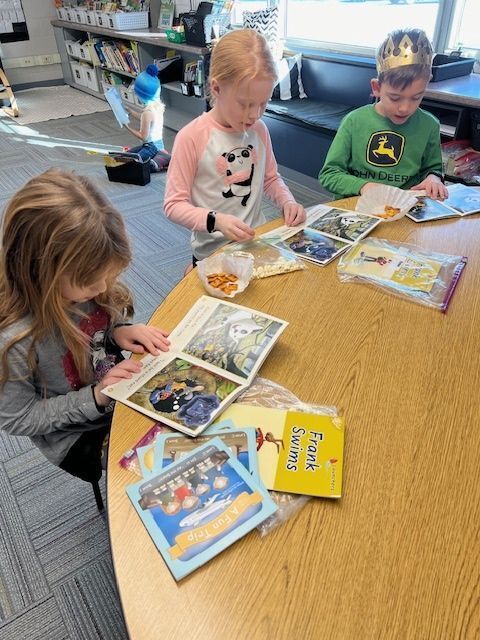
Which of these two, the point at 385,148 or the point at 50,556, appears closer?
the point at 50,556

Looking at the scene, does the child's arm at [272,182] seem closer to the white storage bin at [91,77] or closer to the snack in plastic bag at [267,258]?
the snack in plastic bag at [267,258]

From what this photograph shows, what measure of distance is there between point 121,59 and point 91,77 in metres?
1.04

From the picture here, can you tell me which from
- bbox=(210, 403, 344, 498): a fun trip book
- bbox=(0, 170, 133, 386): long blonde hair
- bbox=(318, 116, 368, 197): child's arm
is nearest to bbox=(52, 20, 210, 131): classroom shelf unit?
bbox=(318, 116, 368, 197): child's arm

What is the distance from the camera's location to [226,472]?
656mm

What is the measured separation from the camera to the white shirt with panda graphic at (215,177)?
53.7 inches

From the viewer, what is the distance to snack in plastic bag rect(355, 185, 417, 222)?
1.38 meters

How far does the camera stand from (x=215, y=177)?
144 cm

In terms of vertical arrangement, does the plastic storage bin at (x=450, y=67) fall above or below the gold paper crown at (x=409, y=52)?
below

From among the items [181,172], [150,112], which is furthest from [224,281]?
[150,112]

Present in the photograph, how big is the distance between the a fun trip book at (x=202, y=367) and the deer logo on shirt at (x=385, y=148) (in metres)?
0.94

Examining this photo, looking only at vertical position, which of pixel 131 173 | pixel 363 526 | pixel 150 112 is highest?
pixel 363 526

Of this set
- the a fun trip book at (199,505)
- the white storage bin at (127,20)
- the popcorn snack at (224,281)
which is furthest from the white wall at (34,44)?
the a fun trip book at (199,505)

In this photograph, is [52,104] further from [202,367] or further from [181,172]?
[202,367]

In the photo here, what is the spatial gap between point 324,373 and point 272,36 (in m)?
3.63
